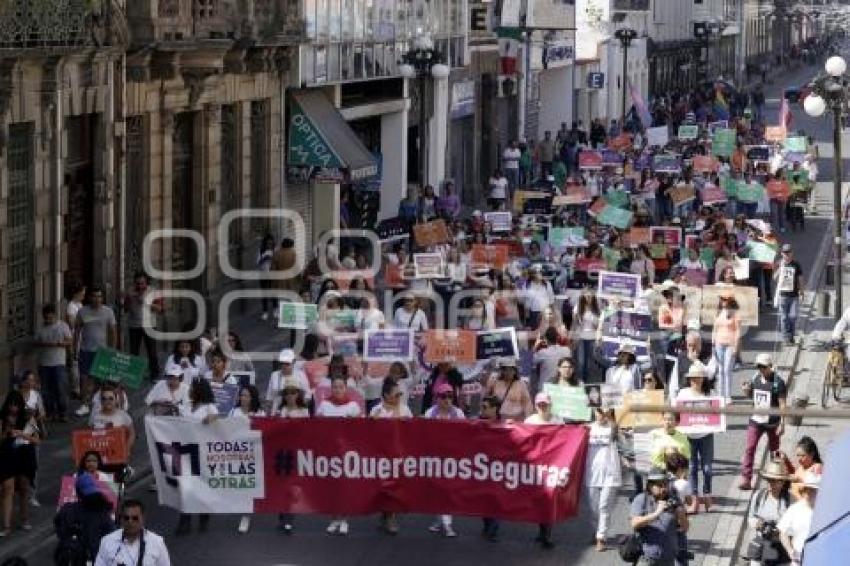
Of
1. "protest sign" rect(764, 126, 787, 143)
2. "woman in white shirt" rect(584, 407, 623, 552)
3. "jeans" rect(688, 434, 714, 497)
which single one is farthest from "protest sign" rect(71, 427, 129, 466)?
"protest sign" rect(764, 126, 787, 143)

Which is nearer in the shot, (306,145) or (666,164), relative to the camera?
(306,145)

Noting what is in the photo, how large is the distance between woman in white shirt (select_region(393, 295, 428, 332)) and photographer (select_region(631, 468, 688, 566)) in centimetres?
866

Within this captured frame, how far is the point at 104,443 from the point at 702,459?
207 inches

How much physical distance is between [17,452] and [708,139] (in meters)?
37.8

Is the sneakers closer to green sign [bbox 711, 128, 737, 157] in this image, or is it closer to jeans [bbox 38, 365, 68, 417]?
jeans [bbox 38, 365, 68, 417]

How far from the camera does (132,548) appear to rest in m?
14.3

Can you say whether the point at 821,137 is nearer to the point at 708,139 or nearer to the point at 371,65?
the point at 708,139

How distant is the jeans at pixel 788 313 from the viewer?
1203 inches

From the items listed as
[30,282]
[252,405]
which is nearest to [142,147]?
[30,282]

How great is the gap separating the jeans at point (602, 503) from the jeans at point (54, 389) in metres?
7.52

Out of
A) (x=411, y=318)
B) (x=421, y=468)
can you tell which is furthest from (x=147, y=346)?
(x=421, y=468)

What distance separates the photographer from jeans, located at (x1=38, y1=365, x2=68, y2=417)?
79.4 feet

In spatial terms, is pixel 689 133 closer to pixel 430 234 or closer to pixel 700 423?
pixel 430 234

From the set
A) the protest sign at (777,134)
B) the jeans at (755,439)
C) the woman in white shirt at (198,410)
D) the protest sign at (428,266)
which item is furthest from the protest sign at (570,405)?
the protest sign at (777,134)
